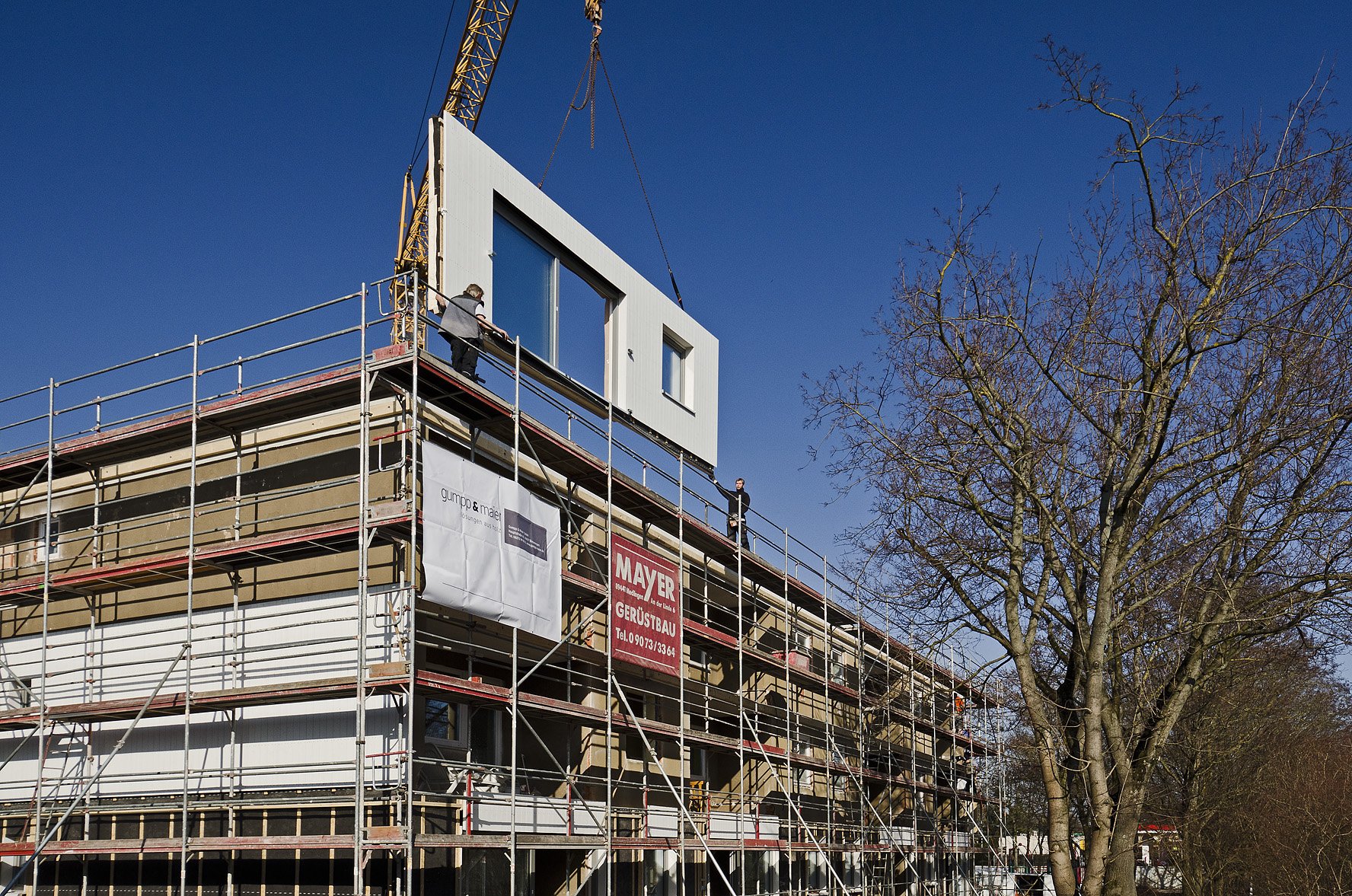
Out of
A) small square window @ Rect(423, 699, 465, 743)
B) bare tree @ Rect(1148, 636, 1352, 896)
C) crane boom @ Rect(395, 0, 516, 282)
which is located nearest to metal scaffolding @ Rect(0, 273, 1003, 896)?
small square window @ Rect(423, 699, 465, 743)

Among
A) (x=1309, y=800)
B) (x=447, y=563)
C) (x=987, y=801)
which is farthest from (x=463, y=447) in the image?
(x=987, y=801)

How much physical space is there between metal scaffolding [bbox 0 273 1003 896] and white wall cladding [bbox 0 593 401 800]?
1.6 inches

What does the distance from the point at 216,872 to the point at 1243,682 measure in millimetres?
20623

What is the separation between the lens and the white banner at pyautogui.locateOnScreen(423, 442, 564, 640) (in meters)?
13.8

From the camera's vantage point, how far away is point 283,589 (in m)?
15.7

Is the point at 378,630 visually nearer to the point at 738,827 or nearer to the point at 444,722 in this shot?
the point at 444,722

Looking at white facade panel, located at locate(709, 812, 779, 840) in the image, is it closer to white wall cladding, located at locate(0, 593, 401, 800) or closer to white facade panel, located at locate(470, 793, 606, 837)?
white facade panel, located at locate(470, 793, 606, 837)

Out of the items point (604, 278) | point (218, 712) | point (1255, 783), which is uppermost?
point (604, 278)

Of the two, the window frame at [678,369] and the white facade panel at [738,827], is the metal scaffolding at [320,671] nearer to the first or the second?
the white facade panel at [738,827]

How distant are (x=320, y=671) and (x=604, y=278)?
8.90 m

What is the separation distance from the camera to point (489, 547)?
14.6m

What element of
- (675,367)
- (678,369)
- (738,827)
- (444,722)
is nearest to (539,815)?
(444,722)

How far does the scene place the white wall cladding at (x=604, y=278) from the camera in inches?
657


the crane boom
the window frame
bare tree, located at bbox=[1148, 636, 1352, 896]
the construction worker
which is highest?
the crane boom
